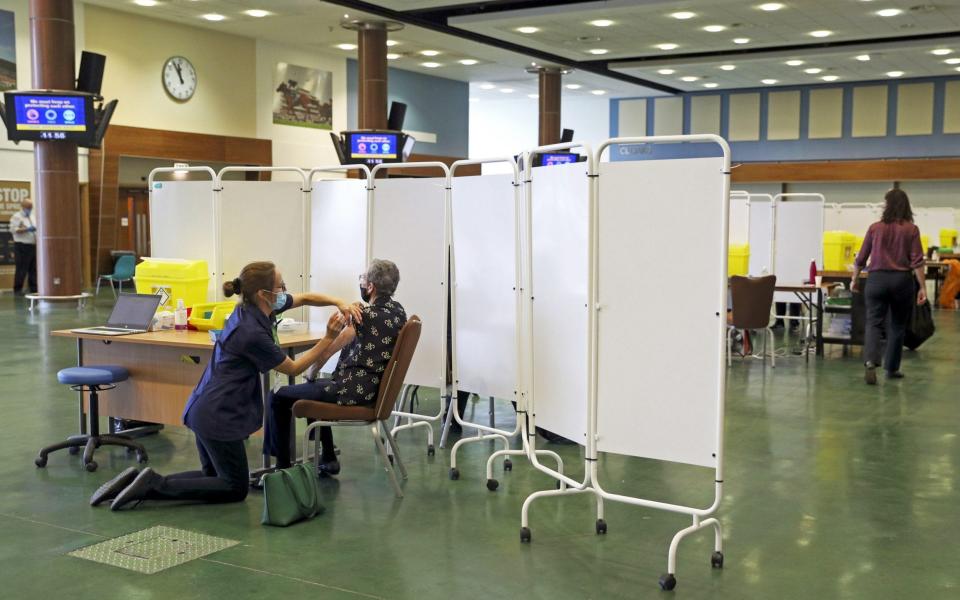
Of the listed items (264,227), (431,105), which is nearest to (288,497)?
(264,227)

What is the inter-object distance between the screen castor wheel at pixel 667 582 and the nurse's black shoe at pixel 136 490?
2399mm

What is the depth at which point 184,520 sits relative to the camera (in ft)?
14.6

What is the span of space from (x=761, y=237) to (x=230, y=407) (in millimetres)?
8223

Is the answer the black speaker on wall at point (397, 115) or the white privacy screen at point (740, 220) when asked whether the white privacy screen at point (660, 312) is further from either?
the black speaker on wall at point (397, 115)

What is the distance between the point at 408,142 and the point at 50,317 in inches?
280

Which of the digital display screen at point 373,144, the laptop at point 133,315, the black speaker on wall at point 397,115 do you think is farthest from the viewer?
the black speaker on wall at point 397,115

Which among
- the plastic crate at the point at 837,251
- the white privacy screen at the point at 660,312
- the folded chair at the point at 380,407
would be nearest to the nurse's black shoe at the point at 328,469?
the folded chair at the point at 380,407

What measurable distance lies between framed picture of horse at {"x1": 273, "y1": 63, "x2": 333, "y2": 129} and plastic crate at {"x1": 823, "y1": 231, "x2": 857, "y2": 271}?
38.4 ft

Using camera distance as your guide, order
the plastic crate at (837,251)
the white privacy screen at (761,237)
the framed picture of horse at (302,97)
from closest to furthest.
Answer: the white privacy screen at (761,237)
the plastic crate at (837,251)
the framed picture of horse at (302,97)

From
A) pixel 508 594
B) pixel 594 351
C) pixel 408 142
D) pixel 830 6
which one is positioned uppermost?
pixel 830 6

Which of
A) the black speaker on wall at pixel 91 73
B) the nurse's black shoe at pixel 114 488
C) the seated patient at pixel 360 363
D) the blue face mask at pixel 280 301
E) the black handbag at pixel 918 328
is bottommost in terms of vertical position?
the nurse's black shoe at pixel 114 488

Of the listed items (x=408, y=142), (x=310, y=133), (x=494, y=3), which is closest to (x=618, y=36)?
A: (x=494, y=3)

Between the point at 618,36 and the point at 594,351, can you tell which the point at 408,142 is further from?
the point at 594,351

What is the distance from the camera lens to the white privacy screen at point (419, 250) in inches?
227
